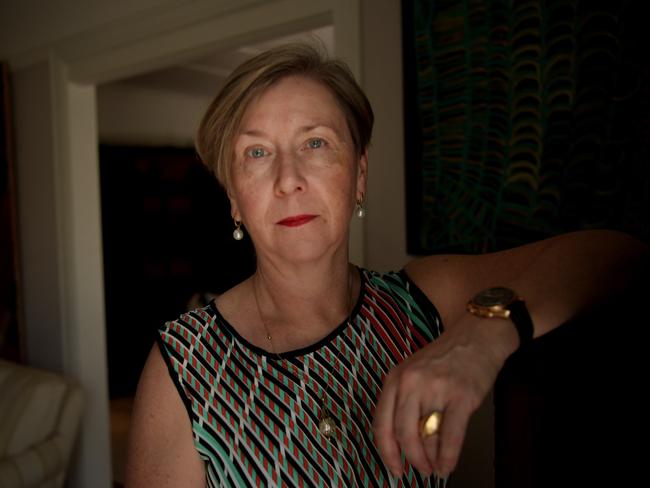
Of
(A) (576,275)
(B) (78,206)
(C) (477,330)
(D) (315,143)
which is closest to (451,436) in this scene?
(C) (477,330)

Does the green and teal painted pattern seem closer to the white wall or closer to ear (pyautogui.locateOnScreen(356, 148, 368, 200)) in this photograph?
the white wall

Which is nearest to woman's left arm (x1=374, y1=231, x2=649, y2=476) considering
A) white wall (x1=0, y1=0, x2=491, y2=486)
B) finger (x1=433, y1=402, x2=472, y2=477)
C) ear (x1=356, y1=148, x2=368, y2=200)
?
finger (x1=433, y1=402, x2=472, y2=477)

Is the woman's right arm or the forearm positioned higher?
the forearm

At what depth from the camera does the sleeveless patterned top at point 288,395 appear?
95 cm

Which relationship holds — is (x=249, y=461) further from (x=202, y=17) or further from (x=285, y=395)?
(x=202, y=17)

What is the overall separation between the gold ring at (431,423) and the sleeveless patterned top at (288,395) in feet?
1.29

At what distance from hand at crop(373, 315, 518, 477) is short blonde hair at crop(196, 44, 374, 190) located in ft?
1.89

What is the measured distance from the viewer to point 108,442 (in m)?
3.24

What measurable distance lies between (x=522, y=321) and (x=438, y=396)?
189mm

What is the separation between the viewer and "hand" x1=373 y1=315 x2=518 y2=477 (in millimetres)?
590

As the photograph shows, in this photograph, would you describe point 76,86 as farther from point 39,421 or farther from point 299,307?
point 299,307

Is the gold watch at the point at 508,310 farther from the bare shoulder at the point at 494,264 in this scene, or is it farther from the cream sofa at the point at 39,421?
the cream sofa at the point at 39,421

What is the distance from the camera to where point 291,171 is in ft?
3.36

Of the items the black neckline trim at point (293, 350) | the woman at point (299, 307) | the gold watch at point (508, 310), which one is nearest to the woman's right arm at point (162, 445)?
the woman at point (299, 307)
